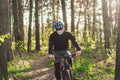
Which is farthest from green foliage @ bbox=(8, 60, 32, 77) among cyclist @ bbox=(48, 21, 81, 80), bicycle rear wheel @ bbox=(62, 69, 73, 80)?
bicycle rear wheel @ bbox=(62, 69, 73, 80)

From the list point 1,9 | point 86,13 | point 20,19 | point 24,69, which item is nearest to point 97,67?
point 24,69

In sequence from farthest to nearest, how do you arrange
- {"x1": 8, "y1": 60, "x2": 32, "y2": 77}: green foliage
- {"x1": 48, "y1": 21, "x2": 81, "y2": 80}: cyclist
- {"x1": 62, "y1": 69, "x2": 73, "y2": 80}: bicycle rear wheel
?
{"x1": 8, "y1": 60, "x2": 32, "y2": 77}: green foliage, {"x1": 48, "y1": 21, "x2": 81, "y2": 80}: cyclist, {"x1": 62, "y1": 69, "x2": 73, "y2": 80}: bicycle rear wheel

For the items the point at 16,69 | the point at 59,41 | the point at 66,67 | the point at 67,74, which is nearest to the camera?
the point at 67,74

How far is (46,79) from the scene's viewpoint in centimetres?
1135

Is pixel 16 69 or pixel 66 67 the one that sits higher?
pixel 66 67

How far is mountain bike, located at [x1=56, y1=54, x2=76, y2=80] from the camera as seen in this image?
24.9 feet

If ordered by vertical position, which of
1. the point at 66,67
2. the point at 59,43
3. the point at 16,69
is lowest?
the point at 16,69

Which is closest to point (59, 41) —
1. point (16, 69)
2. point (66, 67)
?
point (66, 67)

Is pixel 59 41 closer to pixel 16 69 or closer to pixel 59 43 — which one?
pixel 59 43

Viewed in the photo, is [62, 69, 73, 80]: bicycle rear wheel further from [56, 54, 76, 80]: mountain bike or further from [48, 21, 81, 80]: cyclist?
[48, 21, 81, 80]: cyclist

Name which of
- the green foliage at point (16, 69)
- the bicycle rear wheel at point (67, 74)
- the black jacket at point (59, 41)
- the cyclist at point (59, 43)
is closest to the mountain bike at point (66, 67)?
the bicycle rear wheel at point (67, 74)

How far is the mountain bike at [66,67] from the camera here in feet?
24.9

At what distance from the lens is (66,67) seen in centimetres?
769

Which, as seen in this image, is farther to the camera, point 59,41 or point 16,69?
point 16,69
